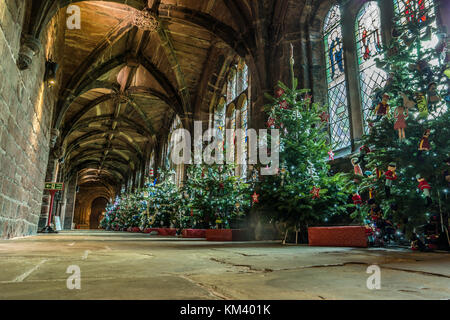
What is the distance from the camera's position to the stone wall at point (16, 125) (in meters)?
5.19

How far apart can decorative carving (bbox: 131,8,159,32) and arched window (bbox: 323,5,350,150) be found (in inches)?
269

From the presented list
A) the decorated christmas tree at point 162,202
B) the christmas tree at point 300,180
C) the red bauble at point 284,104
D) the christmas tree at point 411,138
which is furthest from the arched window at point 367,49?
the decorated christmas tree at point 162,202

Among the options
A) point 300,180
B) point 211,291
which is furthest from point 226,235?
point 211,291

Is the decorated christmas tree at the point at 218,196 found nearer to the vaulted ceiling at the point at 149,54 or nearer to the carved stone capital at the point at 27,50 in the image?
the vaulted ceiling at the point at 149,54

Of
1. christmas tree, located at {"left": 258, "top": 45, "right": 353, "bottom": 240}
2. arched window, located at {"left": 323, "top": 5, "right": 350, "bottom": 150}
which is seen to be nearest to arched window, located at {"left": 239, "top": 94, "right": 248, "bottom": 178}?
arched window, located at {"left": 323, "top": 5, "right": 350, "bottom": 150}

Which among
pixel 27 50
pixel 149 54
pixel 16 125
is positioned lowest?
pixel 16 125

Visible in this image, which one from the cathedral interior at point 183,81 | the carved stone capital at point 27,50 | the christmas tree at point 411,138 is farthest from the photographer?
the carved stone capital at point 27,50

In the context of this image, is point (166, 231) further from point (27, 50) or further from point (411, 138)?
point (411, 138)

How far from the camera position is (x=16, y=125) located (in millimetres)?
6035

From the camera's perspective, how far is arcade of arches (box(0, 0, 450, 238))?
6.25 meters

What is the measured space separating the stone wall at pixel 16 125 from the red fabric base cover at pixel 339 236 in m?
5.45

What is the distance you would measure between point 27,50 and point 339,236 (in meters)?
6.82

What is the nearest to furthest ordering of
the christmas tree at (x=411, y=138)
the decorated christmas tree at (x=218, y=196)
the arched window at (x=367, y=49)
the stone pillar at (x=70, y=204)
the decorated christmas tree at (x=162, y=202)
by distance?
the christmas tree at (x=411, y=138) → the arched window at (x=367, y=49) → the decorated christmas tree at (x=218, y=196) → the decorated christmas tree at (x=162, y=202) → the stone pillar at (x=70, y=204)
